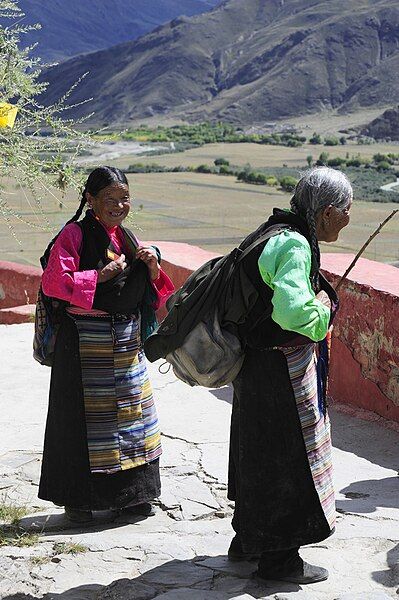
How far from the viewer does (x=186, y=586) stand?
11.7 feet

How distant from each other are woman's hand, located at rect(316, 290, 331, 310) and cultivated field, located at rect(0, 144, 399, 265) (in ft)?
52.8

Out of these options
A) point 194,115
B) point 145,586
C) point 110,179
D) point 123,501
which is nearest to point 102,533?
point 123,501

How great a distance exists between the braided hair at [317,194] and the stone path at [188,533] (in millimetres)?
1091

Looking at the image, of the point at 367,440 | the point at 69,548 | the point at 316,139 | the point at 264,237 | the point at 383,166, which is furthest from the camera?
the point at 316,139

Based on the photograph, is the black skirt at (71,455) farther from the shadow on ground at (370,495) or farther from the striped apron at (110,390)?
the shadow on ground at (370,495)

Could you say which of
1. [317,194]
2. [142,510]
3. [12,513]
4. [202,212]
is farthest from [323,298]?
[202,212]

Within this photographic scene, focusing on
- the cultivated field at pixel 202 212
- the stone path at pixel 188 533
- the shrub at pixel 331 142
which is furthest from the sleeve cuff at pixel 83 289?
the shrub at pixel 331 142

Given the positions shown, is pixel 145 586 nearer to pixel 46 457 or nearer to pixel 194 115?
pixel 46 457

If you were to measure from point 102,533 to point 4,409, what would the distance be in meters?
2.27

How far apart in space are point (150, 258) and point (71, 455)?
2.72 feet

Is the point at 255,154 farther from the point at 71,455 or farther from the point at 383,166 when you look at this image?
the point at 71,455

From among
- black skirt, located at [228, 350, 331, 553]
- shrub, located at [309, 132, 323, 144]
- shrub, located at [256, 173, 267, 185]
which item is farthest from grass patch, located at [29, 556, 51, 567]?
shrub, located at [309, 132, 323, 144]

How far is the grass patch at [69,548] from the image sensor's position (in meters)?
3.88

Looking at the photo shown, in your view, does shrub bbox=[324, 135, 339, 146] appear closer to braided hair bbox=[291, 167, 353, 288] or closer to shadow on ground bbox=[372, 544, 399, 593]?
shadow on ground bbox=[372, 544, 399, 593]
